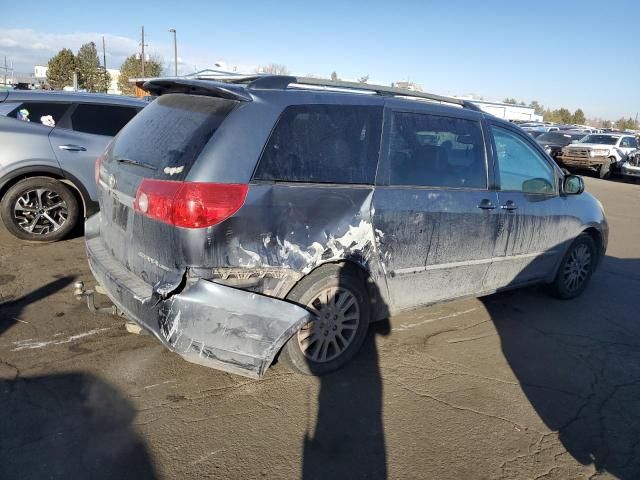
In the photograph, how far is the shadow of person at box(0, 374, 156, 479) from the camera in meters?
2.44

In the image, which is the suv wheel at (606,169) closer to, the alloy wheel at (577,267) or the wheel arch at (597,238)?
the wheel arch at (597,238)

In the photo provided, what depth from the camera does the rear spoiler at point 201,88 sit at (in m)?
3.00

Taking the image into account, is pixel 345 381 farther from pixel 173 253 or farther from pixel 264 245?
pixel 173 253

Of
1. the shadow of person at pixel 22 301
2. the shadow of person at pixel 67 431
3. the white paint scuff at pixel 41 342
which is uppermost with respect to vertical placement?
the shadow of person at pixel 22 301

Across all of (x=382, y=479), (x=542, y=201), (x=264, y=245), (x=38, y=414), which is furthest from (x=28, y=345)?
(x=542, y=201)

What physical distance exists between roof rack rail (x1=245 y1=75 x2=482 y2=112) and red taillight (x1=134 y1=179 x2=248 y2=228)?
2.38ft

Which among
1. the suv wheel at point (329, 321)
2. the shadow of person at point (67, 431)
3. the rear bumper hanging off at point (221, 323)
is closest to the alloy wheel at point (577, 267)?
the suv wheel at point (329, 321)

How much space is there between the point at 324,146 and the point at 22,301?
2.90m

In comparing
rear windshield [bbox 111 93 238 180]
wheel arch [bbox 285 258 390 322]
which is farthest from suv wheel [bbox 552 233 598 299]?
rear windshield [bbox 111 93 238 180]

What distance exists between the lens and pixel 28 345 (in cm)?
352

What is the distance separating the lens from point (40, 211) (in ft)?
18.7

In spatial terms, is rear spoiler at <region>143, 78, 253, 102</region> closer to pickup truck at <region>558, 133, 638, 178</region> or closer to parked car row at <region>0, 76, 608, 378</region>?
parked car row at <region>0, 76, 608, 378</region>

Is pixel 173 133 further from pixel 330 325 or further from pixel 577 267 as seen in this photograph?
pixel 577 267

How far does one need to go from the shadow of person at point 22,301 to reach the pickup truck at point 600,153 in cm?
2151
